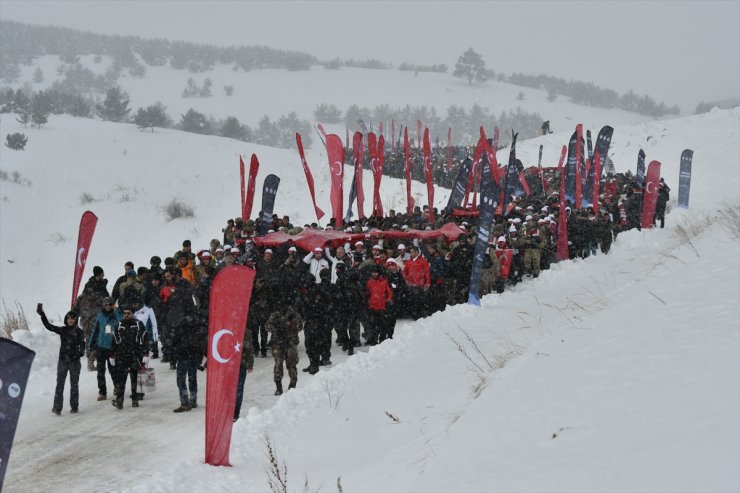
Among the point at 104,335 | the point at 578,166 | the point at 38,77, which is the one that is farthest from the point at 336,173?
the point at 38,77

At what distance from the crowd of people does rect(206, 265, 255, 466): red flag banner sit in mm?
1884

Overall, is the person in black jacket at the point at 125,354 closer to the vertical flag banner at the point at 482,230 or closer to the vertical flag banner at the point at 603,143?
the vertical flag banner at the point at 482,230

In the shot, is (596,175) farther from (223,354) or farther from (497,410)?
(497,410)

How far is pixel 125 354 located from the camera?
390 inches

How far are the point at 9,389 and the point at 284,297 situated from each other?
24.8ft

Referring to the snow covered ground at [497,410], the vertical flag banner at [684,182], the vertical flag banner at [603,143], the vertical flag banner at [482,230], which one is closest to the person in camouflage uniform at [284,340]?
the snow covered ground at [497,410]

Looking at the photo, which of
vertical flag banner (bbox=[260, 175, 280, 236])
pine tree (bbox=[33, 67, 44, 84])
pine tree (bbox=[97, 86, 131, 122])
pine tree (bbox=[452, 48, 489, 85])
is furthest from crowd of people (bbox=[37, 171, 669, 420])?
pine tree (bbox=[452, 48, 489, 85])

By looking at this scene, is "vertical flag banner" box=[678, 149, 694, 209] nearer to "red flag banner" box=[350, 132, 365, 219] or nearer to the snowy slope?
"red flag banner" box=[350, 132, 365, 219]

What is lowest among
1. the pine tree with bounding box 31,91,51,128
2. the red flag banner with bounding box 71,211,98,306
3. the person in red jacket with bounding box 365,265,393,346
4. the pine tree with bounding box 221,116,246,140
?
the person in red jacket with bounding box 365,265,393,346

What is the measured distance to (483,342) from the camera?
11695 millimetres

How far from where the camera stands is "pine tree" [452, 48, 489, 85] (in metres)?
135

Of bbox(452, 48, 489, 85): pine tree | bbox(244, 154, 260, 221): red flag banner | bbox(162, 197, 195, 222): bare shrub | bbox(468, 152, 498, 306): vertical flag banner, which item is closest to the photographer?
bbox(468, 152, 498, 306): vertical flag banner

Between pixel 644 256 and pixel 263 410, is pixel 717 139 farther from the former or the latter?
pixel 263 410

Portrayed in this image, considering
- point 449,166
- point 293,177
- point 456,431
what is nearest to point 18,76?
point 293,177
